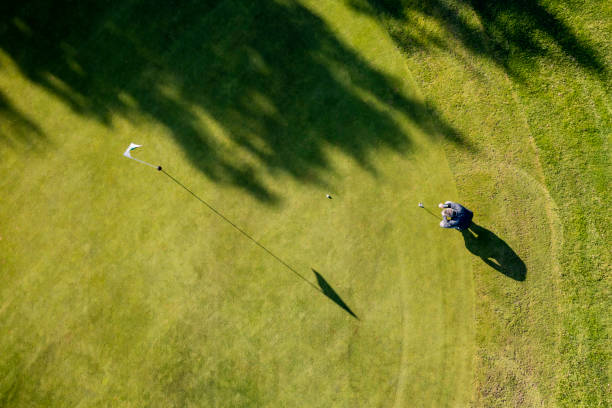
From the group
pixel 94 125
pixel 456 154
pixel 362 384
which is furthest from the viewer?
pixel 94 125

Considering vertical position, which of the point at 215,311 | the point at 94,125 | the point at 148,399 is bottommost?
the point at 148,399

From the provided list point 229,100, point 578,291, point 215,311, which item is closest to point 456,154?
point 578,291

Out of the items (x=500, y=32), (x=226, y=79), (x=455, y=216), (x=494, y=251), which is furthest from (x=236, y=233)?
(x=500, y=32)

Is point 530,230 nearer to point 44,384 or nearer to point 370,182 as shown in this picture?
point 370,182

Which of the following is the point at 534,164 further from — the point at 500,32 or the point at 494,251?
the point at 500,32

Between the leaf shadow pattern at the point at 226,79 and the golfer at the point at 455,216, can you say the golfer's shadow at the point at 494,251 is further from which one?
the leaf shadow pattern at the point at 226,79

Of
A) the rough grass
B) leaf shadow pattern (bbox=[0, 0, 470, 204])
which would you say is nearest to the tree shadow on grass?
the rough grass

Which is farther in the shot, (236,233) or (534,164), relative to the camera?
(236,233)
